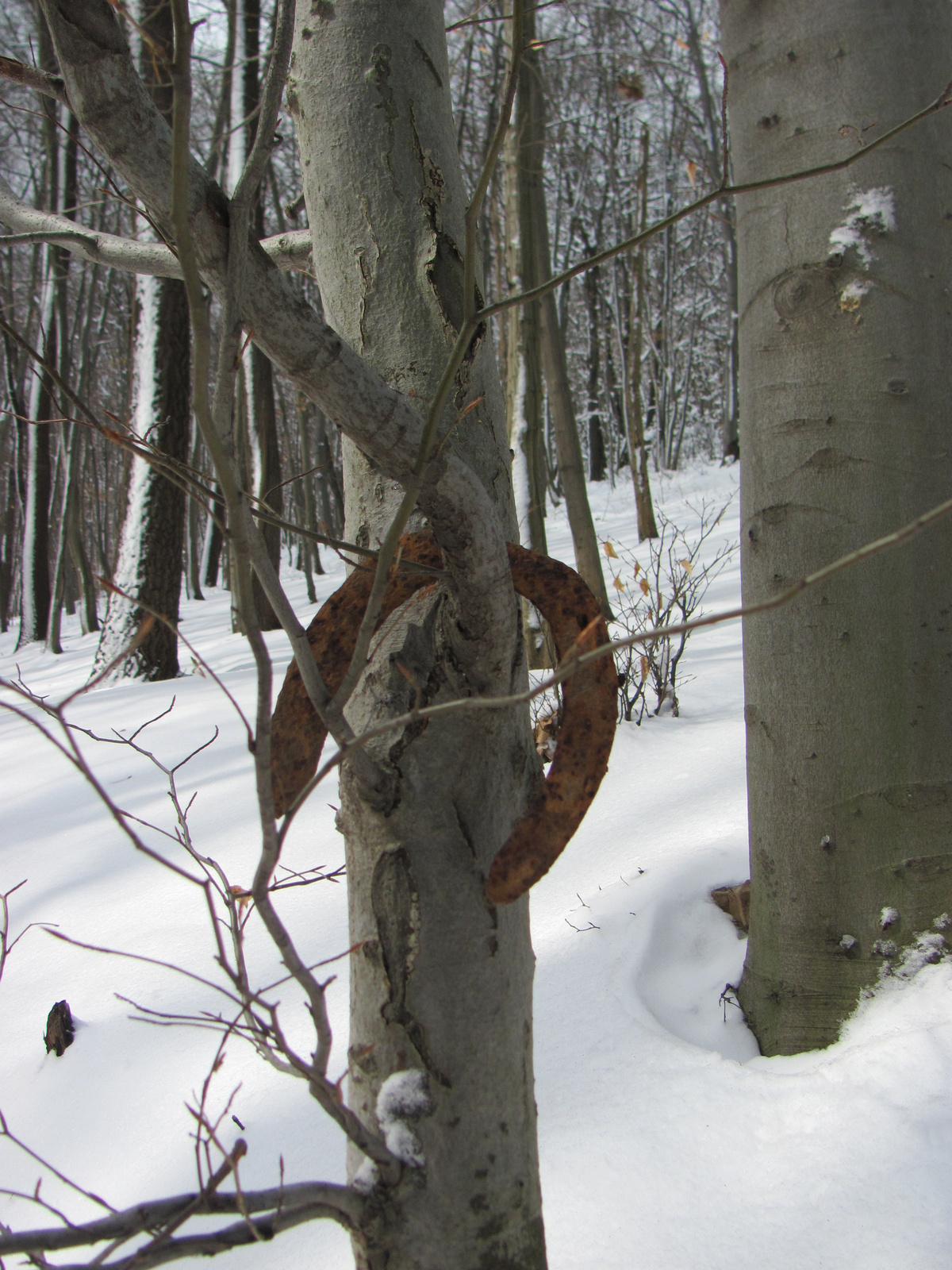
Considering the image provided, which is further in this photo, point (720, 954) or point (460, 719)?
point (720, 954)

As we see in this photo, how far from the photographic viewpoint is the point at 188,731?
3723 mm

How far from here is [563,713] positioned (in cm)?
91

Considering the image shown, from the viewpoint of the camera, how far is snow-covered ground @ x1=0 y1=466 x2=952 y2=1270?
4.08ft

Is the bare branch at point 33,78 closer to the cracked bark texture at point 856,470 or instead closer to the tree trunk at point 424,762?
the tree trunk at point 424,762

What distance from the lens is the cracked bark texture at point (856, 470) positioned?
1.52 m

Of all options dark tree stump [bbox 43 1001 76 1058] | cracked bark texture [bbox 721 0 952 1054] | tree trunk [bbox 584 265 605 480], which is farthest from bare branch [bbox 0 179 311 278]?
tree trunk [bbox 584 265 605 480]

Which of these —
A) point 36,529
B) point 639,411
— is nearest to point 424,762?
point 639,411

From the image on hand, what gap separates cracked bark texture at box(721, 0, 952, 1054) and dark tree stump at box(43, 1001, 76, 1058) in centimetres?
156

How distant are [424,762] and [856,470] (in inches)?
41.8

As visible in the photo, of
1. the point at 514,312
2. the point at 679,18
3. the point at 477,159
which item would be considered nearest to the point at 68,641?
the point at 477,159

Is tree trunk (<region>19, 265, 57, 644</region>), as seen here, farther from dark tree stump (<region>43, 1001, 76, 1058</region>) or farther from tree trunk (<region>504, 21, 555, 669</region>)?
dark tree stump (<region>43, 1001, 76, 1058</region>)

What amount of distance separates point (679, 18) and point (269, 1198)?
47.9 feet

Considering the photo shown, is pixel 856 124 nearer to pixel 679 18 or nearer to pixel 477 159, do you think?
pixel 477 159

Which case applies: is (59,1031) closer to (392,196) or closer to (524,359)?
(392,196)
